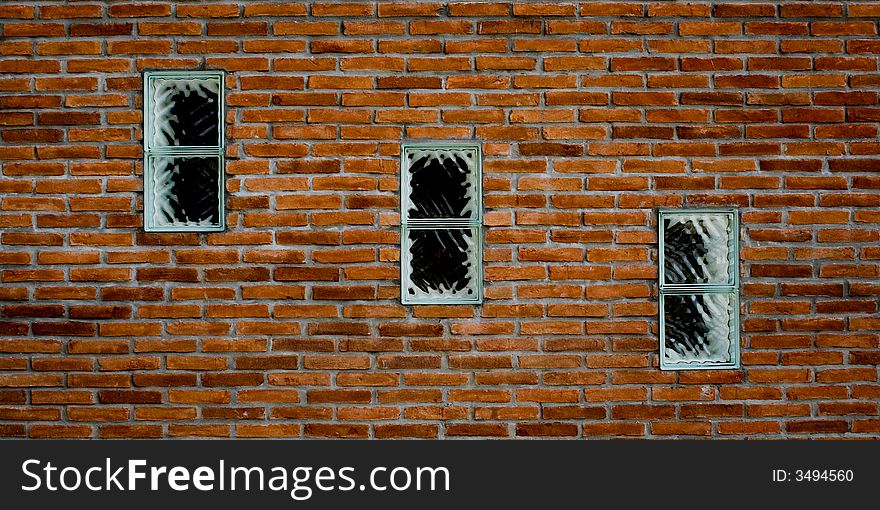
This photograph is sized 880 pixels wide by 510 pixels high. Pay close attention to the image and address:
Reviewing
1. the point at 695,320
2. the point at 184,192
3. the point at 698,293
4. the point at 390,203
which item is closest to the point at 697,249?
the point at 698,293

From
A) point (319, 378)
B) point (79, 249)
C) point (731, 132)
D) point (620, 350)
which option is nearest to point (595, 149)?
point (731, 132)

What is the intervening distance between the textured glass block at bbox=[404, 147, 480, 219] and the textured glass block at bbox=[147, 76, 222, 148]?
1.00m

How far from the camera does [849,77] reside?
3.24 m

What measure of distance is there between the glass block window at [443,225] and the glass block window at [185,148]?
0.96 metres

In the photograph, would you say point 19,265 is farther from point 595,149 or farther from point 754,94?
point 754,94

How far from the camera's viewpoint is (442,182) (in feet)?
10.6

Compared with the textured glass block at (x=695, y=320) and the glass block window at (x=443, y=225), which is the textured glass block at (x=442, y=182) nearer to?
the glass block window at (x=443, y=225)

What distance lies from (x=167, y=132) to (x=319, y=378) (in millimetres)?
1437

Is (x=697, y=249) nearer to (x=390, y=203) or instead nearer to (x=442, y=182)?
(x=442, y=182)

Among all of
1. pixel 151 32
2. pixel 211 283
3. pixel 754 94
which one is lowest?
pixel 211 283

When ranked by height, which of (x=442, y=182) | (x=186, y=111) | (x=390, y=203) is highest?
(x=186, y=111)

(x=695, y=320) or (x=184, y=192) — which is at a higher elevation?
(x=184, y=192)

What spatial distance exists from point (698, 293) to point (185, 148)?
2.66 meters

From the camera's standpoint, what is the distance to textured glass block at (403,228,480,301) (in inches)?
127
